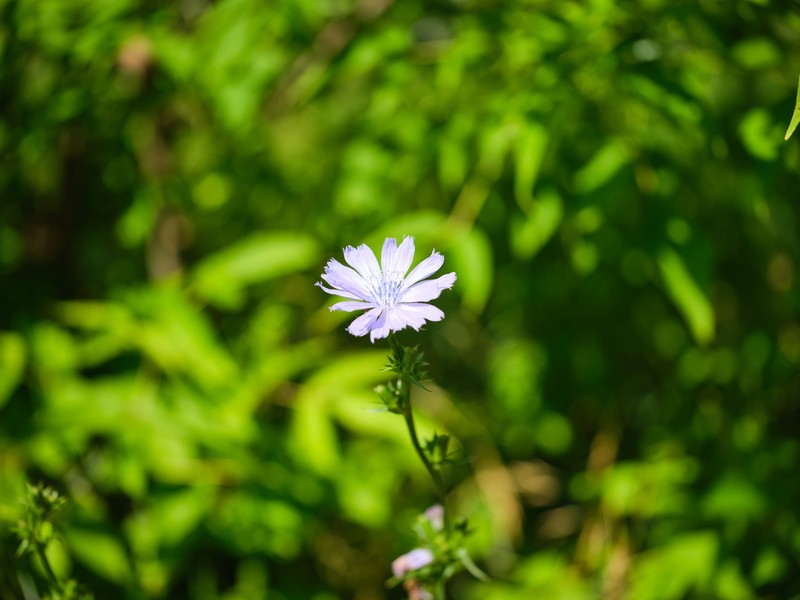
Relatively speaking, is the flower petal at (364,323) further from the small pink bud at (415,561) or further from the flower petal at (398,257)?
the small pink bud at (415,561)

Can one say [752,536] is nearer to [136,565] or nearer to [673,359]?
[673,359]

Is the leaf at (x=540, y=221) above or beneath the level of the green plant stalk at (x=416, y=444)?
above

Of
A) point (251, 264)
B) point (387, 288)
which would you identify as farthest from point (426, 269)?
point (251, 264)

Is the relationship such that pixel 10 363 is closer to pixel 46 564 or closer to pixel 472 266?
pixel 46 564

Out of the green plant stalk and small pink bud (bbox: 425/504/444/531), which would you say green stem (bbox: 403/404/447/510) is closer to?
the green plant stalk

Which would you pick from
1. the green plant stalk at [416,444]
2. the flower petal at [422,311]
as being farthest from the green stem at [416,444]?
the flower petal at [422,311]

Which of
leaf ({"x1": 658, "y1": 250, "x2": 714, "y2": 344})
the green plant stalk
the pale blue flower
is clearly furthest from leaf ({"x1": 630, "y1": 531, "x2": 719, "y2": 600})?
the pale blue flower
